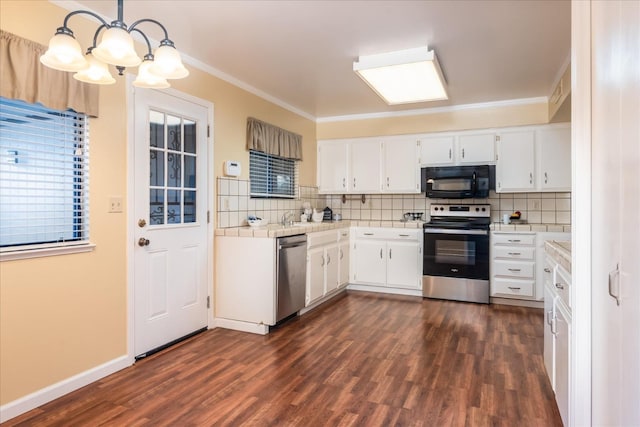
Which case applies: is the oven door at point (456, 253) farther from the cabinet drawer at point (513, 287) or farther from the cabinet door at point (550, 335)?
the cabinet door at point (550, 335)

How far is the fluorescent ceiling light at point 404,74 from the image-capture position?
9.94 feet

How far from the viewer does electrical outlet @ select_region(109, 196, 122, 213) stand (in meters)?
2.57

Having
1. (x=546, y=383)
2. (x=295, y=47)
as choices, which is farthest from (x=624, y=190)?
(x=295, y=47)

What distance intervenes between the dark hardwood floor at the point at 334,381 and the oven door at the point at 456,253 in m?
0.85

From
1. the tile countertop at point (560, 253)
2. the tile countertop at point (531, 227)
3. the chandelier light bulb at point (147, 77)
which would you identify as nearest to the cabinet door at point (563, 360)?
the tile countertop at point (560, 253)

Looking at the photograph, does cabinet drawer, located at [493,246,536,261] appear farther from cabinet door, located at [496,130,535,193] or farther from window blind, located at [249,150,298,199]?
window blind, located at [249,150,298,199]

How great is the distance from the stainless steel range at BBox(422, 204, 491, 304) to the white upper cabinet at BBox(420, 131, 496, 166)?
2.53 ft

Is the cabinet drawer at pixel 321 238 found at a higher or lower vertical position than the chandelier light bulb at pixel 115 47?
lower

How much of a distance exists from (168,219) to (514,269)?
3.69 meters

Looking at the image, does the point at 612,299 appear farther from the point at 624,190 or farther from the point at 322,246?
the point at 322,246

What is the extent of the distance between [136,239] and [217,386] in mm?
1190

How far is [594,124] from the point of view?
→ 1308mm

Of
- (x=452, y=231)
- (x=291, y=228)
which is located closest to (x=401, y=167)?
(x=452, y=231)

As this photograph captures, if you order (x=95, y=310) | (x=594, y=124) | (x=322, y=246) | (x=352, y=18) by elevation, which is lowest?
(x=95, y=310)
